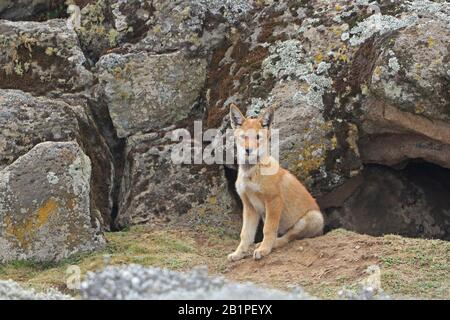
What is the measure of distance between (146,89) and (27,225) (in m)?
3.46

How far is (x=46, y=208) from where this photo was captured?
11.7 m

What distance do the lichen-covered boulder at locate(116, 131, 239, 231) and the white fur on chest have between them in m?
1.60

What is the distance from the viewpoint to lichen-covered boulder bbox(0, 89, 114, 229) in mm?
12984

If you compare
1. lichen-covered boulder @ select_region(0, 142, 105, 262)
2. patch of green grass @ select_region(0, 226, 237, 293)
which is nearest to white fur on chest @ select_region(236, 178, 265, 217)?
patch of green grass @ select_region(0, 226, 237, 293)

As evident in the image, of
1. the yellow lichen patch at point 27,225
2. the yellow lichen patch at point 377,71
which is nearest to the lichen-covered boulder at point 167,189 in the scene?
the yellow lichen patch at point 27,225

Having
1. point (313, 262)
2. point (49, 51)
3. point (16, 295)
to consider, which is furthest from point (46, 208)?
point (49, 51)

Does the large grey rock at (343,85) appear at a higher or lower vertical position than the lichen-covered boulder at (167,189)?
higher

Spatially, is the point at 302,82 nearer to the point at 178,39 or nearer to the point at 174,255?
the point at 178,39

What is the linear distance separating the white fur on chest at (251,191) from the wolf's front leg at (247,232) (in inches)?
3.2

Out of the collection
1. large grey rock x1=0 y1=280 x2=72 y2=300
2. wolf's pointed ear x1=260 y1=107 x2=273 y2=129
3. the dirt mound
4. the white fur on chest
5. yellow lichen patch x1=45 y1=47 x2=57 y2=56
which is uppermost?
yellow lichen patch x1=45 y1=47 x2=57 y2=56

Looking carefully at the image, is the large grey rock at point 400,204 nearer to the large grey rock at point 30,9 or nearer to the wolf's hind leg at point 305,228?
the wolf's hind leg at point 305,228

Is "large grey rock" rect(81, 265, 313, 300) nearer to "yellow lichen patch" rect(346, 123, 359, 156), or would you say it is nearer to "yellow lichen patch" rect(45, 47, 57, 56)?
"yellow lichen patch" rect(346, 123, 359, 156)

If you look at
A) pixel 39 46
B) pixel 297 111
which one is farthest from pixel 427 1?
pixel 39 46

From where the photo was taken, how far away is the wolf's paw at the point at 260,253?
37.1ft
